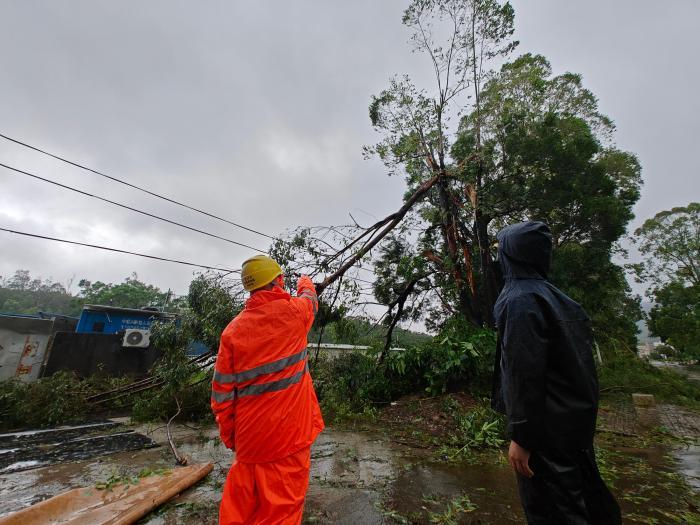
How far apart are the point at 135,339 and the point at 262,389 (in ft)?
37.7

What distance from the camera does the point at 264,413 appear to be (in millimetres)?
1905

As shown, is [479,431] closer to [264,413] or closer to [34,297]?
[264,413]

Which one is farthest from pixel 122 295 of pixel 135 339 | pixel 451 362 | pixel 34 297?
pixel 451 362

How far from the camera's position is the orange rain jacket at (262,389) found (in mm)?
1891

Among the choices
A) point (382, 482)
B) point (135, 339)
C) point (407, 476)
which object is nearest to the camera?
point (382, 482)

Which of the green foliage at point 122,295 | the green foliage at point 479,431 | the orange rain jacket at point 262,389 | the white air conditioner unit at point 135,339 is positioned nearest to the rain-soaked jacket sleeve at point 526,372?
the orange rain jacket at point 262,389

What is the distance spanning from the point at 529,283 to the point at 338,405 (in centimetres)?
591

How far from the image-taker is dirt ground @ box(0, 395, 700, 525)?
2.70m

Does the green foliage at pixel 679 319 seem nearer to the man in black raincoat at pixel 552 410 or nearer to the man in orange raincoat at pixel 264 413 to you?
the man in black raincoat at pixel 552 410

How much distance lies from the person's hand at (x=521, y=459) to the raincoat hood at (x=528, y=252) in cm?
82

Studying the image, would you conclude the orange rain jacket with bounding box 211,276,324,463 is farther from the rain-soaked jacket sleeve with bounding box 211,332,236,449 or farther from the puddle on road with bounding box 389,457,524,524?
the puddle on road with bounding box 389,457,524,524

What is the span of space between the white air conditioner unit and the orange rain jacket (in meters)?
11.0

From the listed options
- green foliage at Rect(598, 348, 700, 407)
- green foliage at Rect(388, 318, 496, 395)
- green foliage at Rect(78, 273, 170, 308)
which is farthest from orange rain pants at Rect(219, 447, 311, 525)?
green foliage at Rect(78, 273, 170, 308)

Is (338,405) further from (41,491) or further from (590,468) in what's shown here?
(590,468)
